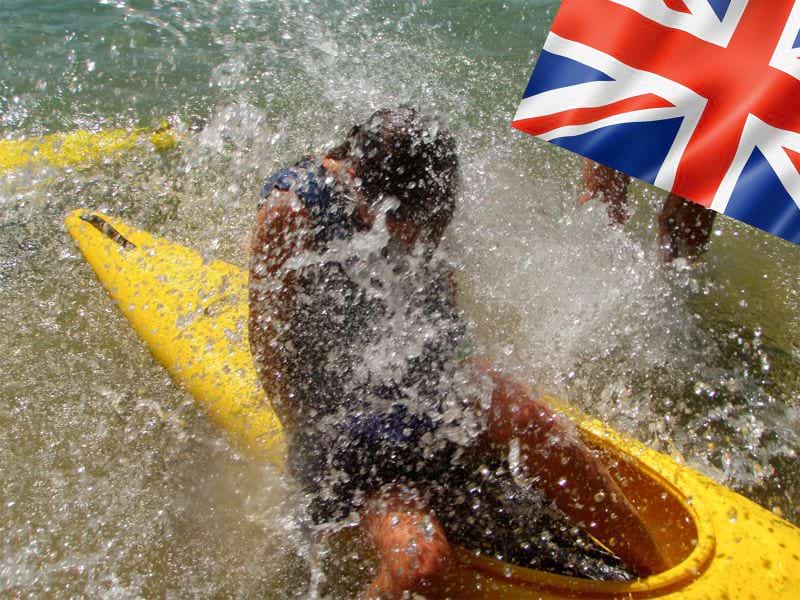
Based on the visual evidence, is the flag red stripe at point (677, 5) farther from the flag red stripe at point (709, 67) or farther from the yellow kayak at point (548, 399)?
the yellow kayak at point (548, 399)

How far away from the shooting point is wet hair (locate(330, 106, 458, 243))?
1.84 m

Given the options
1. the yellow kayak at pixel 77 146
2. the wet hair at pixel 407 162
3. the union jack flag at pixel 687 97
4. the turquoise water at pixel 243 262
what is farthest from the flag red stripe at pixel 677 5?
the yellow kayak at pixel 77 146

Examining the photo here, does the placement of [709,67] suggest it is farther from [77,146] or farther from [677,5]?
[77,146]

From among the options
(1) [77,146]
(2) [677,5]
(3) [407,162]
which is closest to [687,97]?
(2) [677,5]

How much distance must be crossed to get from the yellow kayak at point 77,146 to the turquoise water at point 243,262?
3.1 inches

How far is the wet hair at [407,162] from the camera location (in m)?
1.84

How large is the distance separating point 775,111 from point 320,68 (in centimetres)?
366

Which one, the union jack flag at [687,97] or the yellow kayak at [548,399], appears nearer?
the yellow kayak at [548,399]

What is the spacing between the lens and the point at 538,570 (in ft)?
6.06

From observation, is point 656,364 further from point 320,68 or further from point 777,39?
point 320,68

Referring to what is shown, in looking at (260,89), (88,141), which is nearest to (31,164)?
(88,141)

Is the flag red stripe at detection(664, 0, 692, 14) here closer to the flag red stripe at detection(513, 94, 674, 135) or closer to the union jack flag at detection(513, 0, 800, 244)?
the union jack flag at detection(513, 0, 800, 244)

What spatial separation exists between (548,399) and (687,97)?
42.0 inches

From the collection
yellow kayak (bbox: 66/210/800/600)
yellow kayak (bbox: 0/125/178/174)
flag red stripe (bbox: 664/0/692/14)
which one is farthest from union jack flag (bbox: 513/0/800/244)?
yellow kayak (bbox: 0/125/178/174)
